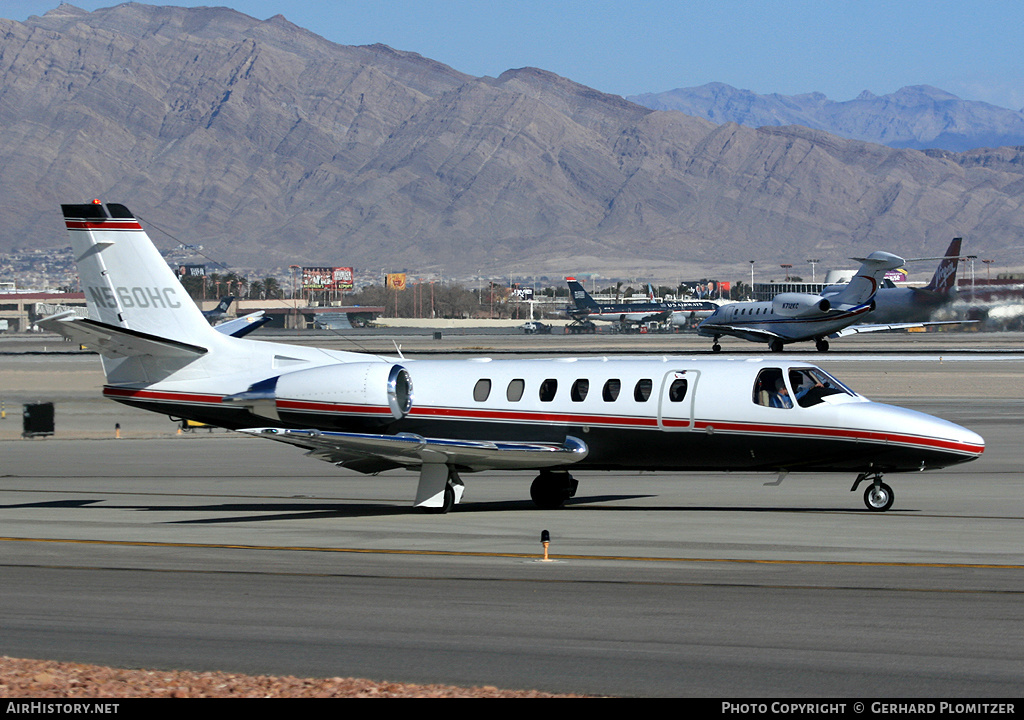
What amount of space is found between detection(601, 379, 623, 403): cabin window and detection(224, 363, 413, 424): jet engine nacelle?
12.6ft

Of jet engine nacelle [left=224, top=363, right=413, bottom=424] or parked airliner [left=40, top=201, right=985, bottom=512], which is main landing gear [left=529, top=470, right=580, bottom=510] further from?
jet engine nacelle [left=224, top=363, right=413, bottom=424]

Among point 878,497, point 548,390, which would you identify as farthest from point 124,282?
point 878,497

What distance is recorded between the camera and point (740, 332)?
89.9 m

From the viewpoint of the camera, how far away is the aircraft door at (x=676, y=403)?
867 inches

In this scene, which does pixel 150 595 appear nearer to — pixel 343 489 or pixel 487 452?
pixel 487 452

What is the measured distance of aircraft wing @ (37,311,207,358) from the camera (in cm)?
2334

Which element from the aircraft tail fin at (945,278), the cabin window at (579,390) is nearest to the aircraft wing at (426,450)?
the cabin window at (579,390)

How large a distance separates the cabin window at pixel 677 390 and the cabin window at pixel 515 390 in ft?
9.44

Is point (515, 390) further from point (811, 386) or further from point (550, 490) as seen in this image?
point (811, 386)

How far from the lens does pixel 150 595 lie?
14648 millimetres

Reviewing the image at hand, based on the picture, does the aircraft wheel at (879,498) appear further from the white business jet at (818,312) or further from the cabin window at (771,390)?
the white business jet at (818,312)

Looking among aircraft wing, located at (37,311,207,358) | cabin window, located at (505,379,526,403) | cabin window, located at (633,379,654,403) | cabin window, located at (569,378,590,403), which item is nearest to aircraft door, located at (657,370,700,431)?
cabin window, located at (633,379,654,403)
